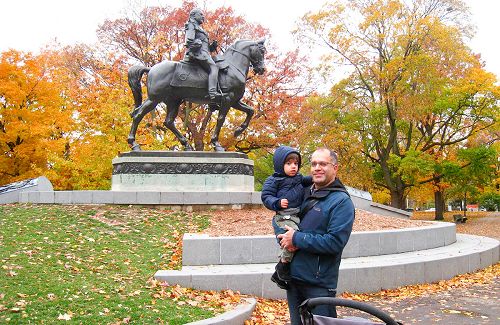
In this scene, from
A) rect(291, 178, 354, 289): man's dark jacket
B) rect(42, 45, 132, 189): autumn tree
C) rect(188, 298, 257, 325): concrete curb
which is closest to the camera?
rect(291, 178, 354, 289): man's dark jacket

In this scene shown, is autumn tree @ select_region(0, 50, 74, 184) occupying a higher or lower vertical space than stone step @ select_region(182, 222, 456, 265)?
higher

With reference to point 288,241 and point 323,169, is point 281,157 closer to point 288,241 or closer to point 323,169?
point 323,169

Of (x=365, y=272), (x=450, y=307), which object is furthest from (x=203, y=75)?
(x=450, y=307)

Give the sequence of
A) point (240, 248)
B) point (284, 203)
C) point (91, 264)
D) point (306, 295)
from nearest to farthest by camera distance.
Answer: point (306, 295) < point (284, 203) < point (91, 264) < point (240, 248)

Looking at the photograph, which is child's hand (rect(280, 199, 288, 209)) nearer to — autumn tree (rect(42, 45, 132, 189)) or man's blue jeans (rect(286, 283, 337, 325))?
man's blue jeans (rect(286, 283, 337, 325))

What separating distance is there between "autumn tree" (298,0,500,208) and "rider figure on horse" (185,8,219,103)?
12.9m

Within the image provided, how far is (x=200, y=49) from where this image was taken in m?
12.7

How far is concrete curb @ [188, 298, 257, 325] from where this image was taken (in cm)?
527

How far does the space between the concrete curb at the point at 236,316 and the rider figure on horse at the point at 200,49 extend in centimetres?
753

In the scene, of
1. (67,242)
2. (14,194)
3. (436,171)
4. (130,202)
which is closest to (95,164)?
(14,194)

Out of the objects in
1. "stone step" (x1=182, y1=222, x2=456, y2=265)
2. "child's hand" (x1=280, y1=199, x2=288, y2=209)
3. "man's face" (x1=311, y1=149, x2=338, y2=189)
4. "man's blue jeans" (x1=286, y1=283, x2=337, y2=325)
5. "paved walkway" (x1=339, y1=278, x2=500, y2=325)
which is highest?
"man's face" (x1=311, y1=149, x2=338, y2=189)

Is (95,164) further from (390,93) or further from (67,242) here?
(390,93)

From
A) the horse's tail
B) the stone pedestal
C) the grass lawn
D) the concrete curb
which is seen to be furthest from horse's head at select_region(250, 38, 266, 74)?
the concrete curb

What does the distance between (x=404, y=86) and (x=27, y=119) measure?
764 inches
